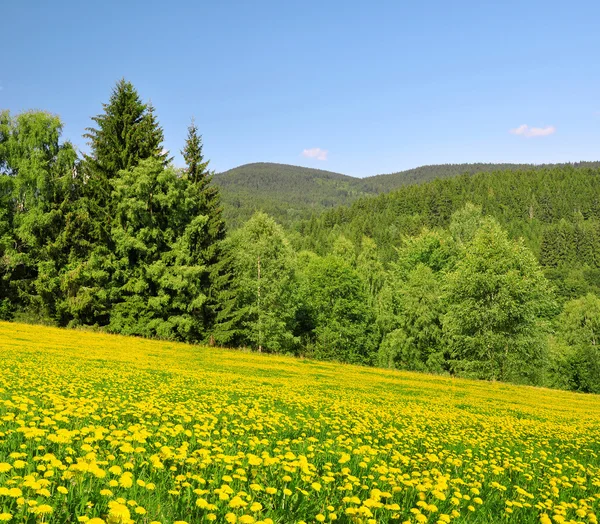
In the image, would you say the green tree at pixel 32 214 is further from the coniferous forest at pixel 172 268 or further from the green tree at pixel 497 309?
the green tree at pixel 497 309

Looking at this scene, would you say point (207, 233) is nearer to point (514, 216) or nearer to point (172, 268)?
point (172, 268)

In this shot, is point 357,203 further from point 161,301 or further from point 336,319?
point 161,301

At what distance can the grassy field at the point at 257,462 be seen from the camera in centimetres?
360

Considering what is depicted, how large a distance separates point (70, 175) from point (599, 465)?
144 feet

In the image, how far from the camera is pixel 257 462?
4.58m

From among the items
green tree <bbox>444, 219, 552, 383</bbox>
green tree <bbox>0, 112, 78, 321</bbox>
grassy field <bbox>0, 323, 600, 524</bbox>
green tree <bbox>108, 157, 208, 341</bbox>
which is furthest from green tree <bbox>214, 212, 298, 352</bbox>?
grassy field <bbox>0, 323, 600, 524</bbox>

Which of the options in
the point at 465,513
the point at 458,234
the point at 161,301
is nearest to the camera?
the point at 465,513

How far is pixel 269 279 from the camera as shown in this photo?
45.7 metres

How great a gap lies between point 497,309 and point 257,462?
39.6 m

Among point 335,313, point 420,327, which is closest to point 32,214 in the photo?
point 335,313

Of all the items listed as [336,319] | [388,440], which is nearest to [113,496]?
[388,440]

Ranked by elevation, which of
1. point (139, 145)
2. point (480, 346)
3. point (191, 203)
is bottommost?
point (480, 346)

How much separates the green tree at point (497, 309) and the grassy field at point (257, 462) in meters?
29.1

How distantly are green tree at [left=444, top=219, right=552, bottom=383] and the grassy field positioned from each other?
29.1 meters
